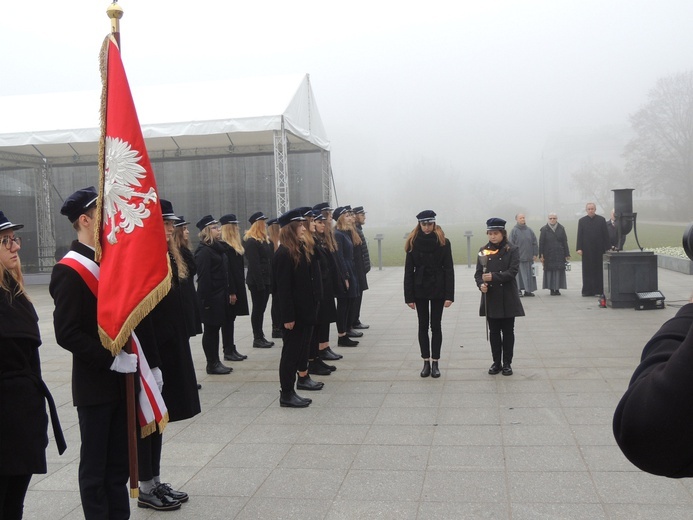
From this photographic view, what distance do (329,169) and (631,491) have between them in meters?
16.9

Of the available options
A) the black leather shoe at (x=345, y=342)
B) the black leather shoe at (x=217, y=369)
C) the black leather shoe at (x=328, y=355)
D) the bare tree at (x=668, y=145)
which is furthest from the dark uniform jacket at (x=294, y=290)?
the bare tree at (x=668, y=145)

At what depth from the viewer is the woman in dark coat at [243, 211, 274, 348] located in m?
9.98

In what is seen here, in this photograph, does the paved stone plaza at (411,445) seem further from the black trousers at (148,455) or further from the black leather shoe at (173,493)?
the black trousers at (148,455)

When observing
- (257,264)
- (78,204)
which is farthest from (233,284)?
(78,204)

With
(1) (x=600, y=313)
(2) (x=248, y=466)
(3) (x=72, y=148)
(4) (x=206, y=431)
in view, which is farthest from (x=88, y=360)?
(3) (x=72, y=148)

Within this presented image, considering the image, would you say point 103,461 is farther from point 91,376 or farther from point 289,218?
point 289,218

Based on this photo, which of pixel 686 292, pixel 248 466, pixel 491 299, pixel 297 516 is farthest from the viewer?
pixel 686 292

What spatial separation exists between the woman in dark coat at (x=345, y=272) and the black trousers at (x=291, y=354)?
8.63 feet

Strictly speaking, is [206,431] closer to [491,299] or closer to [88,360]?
[88,360]

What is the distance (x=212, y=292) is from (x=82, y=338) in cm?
490

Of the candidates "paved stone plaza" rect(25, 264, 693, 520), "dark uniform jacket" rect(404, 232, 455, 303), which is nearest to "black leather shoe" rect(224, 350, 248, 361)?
"paved stone plaza" rect(25, 264, 693, 520)

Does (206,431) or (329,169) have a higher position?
(329,169)

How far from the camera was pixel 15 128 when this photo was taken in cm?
1845

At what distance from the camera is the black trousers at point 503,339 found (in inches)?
299
